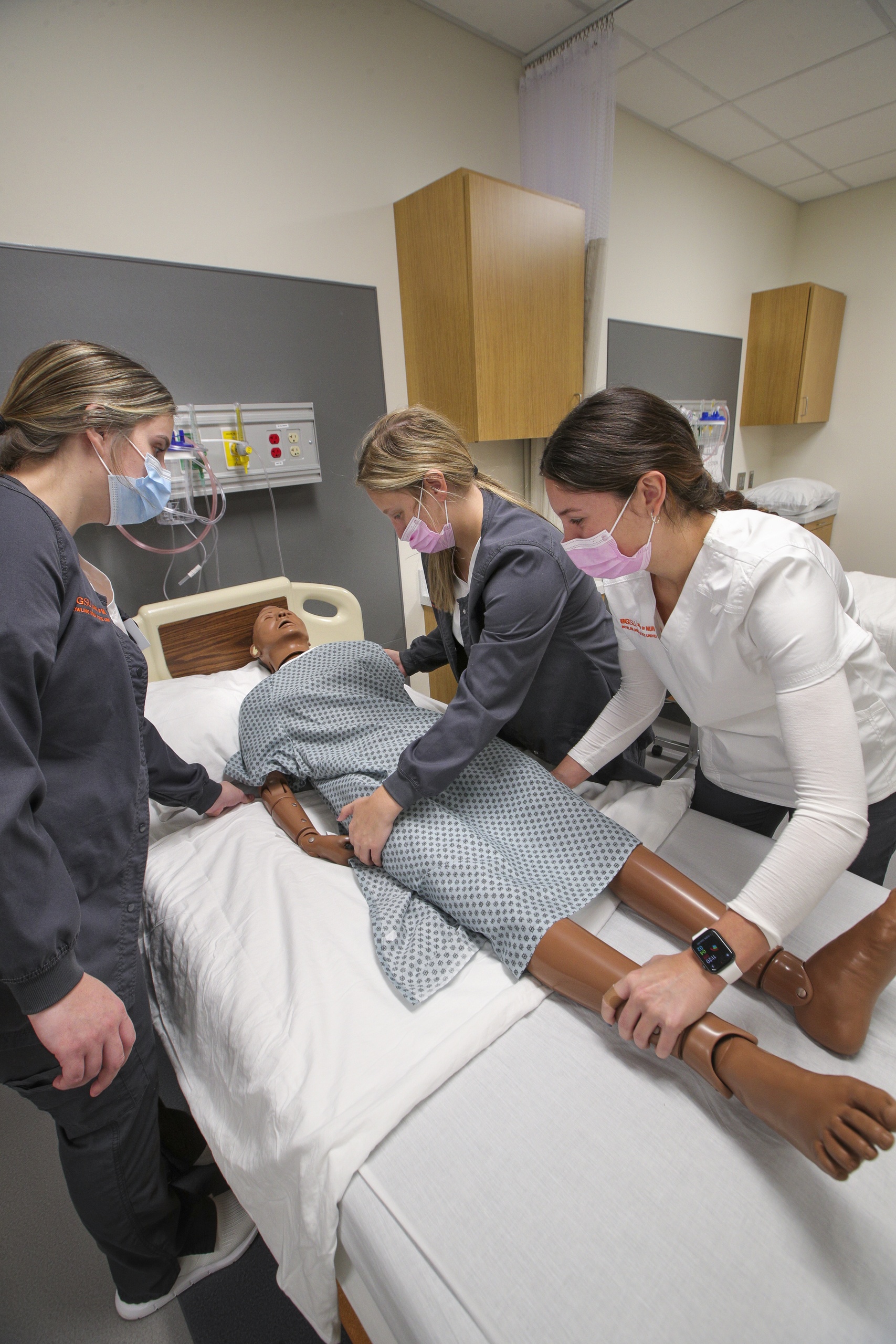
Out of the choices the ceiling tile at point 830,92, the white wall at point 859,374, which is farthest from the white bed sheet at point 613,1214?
the white wall at point 859,374

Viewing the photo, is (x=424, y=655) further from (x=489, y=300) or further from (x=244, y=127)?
(x=244, y=127)

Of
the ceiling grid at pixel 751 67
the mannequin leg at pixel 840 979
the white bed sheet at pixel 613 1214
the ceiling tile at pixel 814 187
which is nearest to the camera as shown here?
the white bed sheet at pixel 613 1214

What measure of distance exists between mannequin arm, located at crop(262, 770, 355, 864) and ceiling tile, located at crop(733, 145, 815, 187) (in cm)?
456

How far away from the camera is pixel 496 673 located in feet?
4.27

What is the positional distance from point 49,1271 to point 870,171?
20.7ft

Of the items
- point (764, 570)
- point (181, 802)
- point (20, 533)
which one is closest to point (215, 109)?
point (20, 533)

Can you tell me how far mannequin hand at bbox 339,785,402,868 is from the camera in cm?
129

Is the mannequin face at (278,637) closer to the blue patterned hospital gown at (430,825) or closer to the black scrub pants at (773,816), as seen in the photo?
the blue patterned hospital gown at (430,825)

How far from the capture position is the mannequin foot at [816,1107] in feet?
2.39

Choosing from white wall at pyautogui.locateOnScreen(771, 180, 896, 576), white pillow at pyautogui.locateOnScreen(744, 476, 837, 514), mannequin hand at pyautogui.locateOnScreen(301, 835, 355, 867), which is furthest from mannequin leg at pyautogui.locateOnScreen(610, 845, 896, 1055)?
white wall at pyautogui.locateOnScreen(771, 180, 896, 576)

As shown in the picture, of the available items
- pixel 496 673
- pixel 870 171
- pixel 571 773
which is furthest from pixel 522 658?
pixel 870 171

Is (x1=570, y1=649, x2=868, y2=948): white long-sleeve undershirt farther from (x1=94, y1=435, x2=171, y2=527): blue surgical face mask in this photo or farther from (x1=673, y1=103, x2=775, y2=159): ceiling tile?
(x1=673, y1=103, x2=775, y2=159): ceiling tile

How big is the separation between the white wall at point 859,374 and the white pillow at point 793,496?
390 millimetres

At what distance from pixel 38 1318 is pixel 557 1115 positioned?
1.15 meters
